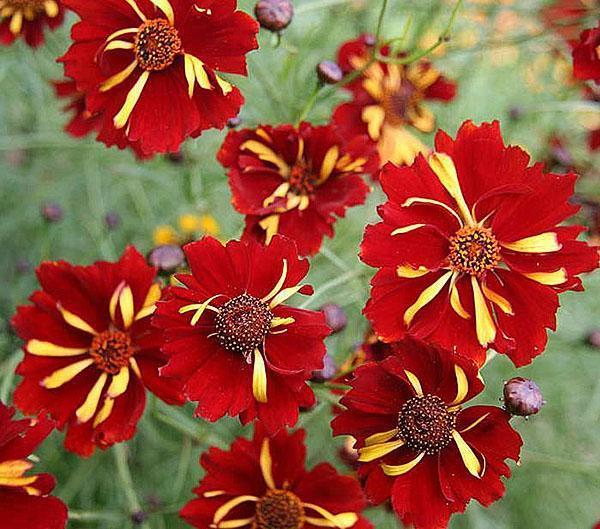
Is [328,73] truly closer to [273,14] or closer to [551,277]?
[273,14]

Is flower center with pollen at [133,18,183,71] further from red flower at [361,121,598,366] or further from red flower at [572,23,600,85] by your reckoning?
red flower at [572,23,600,85]

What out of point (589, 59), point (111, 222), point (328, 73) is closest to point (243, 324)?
point (328, 73)

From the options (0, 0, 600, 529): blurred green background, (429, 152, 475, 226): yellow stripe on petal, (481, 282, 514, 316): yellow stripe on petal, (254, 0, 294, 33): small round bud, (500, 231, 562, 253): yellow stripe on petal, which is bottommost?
(0, 0, 600, 529): blurred green background

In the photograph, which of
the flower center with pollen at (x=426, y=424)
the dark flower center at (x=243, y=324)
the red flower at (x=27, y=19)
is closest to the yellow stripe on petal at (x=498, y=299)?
the flower center with pollen at (x=426, y=424)

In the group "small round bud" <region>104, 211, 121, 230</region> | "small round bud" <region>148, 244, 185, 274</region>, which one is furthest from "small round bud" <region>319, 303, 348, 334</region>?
"small round bud" <region>104, 211, 121, 230</region>

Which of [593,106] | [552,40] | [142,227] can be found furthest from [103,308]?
[552,40]

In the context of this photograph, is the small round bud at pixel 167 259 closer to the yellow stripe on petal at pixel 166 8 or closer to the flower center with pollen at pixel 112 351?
the flower center with pollen at pixel 112 351
